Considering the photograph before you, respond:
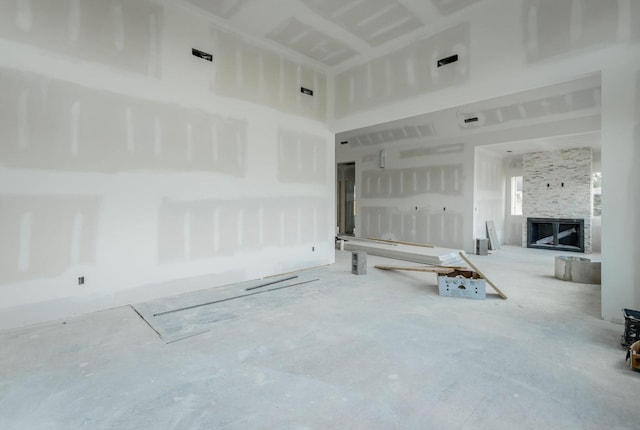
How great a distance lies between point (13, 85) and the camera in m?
3.33

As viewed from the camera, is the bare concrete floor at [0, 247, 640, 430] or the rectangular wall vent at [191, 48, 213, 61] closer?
the bare concrete floor at [0, 247, 640, 430]

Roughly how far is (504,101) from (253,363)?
7300mm

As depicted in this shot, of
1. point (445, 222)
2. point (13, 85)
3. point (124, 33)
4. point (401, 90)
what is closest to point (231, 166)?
point (124, 33)

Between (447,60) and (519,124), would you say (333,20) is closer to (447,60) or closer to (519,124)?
(447,60)

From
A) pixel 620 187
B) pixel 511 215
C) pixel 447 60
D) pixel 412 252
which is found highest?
pixel 447 60

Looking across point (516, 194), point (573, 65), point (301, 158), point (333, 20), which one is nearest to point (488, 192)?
point (516, 194)

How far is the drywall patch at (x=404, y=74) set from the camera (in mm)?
4676

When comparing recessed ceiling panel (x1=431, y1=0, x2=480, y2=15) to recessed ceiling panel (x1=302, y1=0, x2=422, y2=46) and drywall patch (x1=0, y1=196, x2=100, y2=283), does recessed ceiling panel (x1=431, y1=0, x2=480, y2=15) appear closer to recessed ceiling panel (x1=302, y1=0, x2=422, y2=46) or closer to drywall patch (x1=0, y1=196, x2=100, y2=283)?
recessed ceiling panel (x1=302, y1=0, x2=422, y2=46)

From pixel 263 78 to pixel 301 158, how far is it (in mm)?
1573

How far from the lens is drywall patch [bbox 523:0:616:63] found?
3484 millimetres

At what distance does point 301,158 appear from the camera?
6.16 m

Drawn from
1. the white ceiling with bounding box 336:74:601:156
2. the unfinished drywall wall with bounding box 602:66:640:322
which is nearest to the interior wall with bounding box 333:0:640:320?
the unfinished drywall wall with bounding box 602:66:640:322

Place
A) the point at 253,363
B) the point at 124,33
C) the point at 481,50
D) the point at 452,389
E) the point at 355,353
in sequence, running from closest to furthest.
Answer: the point at 452,389, the point at 253,363, the point at 355,353, the point at 124,33, the point at 481,50

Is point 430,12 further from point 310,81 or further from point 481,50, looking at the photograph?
point 310,81
